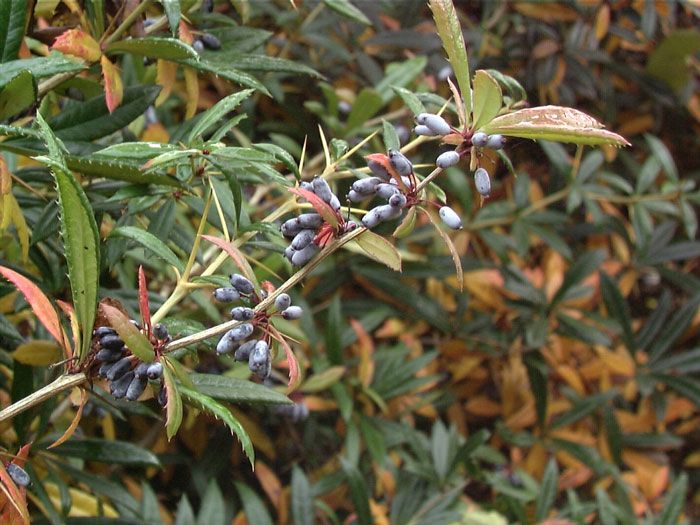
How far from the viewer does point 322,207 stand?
58 centimetres

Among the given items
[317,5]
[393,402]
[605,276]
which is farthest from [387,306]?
[317,5]

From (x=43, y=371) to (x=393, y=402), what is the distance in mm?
693

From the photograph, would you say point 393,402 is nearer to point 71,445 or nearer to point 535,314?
point 535,314

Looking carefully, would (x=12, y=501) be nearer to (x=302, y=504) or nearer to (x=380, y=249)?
(x=380, y=249)

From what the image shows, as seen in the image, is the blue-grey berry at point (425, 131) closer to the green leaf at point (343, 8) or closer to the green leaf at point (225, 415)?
the green leaf at point (225, 415)

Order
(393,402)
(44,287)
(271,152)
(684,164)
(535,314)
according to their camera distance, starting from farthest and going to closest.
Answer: (684,164) < (535,314) < (393,402) < (44,287) < (271,152)

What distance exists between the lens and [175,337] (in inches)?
26.8

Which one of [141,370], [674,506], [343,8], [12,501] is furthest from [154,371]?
[674,506]

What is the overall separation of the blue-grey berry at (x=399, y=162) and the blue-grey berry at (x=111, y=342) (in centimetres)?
22

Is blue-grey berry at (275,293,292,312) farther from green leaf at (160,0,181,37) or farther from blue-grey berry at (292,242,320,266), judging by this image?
green leaf at (160,0,181,37)

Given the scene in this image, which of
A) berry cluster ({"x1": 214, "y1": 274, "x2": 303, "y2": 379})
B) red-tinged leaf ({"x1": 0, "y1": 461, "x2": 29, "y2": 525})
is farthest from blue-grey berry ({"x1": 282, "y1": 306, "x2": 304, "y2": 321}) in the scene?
red-tinged leaf ({"x1": 0, "y1": 461, "x2": 29, "y2": 525})

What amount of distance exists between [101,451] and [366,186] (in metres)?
0.50

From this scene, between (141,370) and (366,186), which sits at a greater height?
(366,186)

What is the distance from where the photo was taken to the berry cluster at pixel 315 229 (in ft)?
1.95
